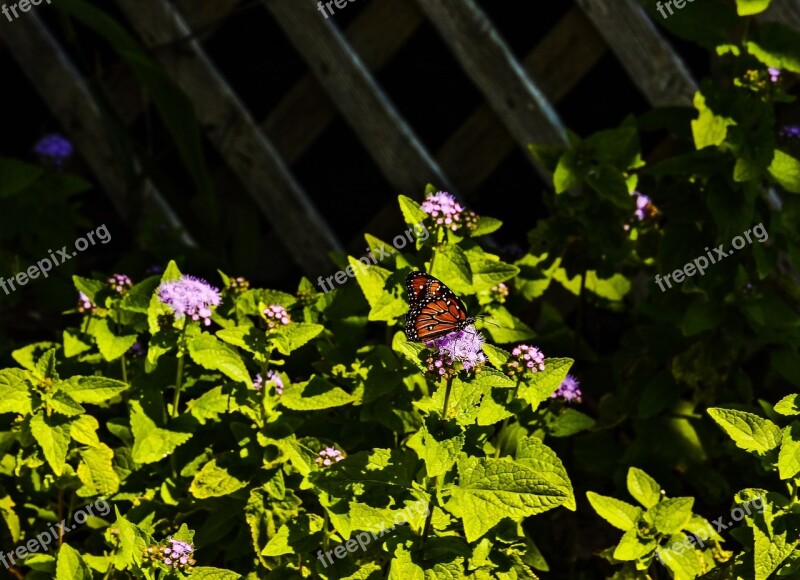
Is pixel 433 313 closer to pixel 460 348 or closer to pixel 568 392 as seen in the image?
pixel 460 348

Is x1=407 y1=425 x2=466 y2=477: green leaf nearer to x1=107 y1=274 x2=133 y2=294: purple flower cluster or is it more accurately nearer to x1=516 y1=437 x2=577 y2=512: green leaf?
x1=516 y1=437 x2=577 y2=512: green leaf

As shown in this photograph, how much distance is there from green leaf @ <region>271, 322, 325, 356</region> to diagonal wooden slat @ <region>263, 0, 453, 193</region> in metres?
1.36

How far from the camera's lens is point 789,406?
2.02 m

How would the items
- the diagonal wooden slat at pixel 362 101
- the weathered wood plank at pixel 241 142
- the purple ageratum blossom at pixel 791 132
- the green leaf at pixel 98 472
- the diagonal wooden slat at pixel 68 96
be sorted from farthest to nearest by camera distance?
1. the diagonal wooden slat at pixel 68 96
2. the weathered wood plank at pixel 241 142
3. the diagonal wooden slat at pixel 362 101
4. the purple ageratum blossom at pixel 791 132
5. the green leaf at pixel 98 472

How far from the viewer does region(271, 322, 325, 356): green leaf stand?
2156 mm

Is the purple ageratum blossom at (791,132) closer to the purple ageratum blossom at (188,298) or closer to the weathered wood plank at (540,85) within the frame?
the weathered wood plank at (540,85)

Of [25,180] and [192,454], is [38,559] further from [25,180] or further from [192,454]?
[25,180]

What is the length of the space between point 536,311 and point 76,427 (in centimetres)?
128

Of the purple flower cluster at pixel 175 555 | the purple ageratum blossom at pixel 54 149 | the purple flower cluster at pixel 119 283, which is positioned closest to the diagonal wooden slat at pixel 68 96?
the purple ageratum blossom at pixel 54 149

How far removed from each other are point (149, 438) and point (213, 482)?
176mm

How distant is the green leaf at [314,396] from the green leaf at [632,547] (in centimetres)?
61

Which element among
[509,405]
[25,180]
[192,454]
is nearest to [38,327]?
[25,180]

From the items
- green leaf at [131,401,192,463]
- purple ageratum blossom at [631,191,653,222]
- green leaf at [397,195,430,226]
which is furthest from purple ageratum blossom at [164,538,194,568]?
purple ageratum blossom at [631,191,653,222]

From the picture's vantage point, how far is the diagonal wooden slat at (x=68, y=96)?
12.7 feet
